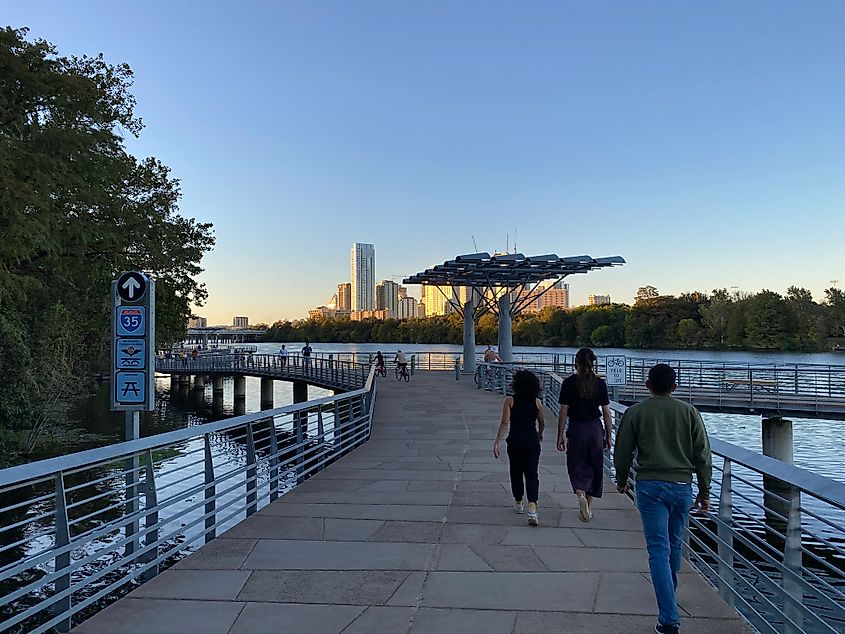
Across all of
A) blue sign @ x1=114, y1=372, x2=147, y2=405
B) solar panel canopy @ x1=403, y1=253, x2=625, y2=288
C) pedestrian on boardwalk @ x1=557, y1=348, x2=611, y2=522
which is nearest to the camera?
blue sign @ x1=114, y1=372, x2=147, y2=405

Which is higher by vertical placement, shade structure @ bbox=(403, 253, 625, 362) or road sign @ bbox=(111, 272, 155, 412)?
shade structure @ bbox=(403, 253, 625, 362)

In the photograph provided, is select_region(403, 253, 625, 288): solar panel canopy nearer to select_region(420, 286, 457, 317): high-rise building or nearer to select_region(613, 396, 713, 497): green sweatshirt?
select_region(420, 286, 457, 317): high-rise building

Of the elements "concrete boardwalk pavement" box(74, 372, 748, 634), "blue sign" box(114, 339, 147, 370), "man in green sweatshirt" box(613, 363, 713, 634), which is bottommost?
"concrete boardwalk pavement" box(74, 372, 748, 634)

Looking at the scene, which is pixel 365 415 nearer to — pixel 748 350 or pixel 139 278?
pixel 139 278

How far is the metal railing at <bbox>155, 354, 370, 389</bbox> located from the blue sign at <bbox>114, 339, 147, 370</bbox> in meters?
22.0

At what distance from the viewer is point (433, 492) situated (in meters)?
9.26

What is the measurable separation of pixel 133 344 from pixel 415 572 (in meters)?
3.31

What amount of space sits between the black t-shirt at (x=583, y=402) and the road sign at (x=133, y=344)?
13.1 feet

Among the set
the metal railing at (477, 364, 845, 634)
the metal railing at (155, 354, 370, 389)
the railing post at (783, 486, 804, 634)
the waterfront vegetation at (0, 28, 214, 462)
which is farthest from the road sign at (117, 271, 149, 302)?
the metal railing at (155, 354, 370, 389)

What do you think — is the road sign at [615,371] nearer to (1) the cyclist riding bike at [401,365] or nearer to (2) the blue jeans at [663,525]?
(2) the blue jeans at [663,525]

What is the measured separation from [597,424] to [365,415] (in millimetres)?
8642

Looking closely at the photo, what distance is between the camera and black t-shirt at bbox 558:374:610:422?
24.6 ft

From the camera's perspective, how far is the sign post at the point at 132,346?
6.87m

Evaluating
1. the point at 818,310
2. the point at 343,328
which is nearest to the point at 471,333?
the point at 818,310
